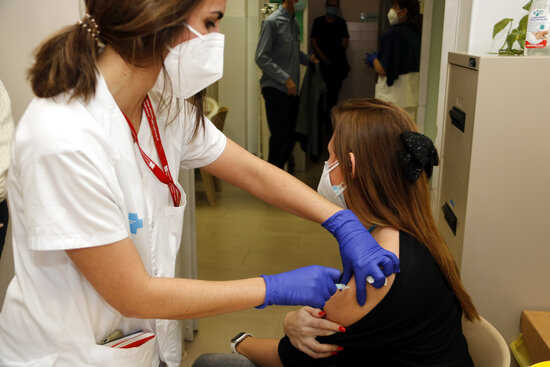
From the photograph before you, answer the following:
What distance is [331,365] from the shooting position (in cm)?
128

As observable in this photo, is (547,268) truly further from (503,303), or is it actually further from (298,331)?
(298,331)

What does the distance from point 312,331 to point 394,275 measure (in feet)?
0.78

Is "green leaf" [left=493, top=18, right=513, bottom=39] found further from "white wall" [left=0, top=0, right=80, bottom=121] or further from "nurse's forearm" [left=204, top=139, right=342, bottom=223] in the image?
"white wall" [left=0, top=0, right=80, bottom=121]

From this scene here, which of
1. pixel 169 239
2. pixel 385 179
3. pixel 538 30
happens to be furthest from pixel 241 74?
pixel 169 239

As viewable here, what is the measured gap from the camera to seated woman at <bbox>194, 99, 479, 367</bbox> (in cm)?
118

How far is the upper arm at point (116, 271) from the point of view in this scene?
35.0 inches

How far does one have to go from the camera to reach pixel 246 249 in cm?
350

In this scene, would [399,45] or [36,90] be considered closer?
[36,90]

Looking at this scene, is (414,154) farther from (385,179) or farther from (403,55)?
(403,55)

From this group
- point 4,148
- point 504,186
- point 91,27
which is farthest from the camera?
point 504,186

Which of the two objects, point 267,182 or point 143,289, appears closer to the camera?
point 143,289

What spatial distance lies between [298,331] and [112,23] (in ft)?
2.57

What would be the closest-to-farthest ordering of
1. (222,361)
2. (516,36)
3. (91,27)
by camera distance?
(91,27) → (222,361) → (516,36)

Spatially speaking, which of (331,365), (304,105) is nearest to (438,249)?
(331,365)
